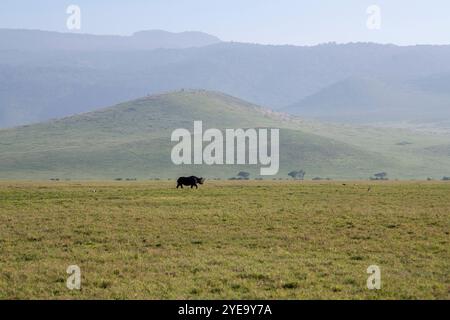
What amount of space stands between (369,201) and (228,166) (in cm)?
15542

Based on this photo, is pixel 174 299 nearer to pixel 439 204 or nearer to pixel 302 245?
pixel 302 245

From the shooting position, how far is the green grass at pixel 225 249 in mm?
14594

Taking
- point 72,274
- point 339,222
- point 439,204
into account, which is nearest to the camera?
point 72,274

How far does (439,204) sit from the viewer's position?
33.2m

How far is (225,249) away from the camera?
1972cm

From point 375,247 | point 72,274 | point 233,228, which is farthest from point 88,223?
point 375,247

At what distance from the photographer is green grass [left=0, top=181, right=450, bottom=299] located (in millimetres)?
14594
